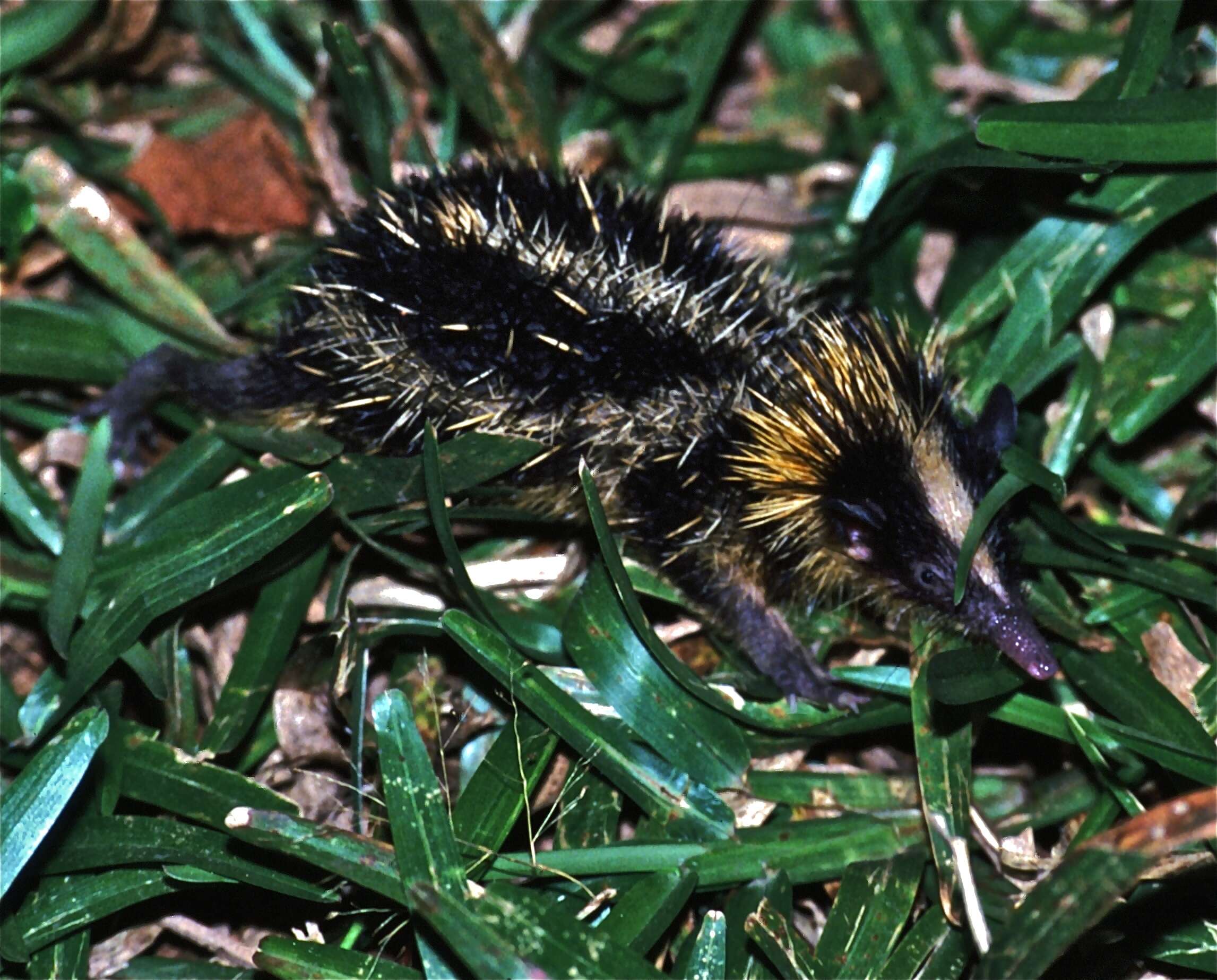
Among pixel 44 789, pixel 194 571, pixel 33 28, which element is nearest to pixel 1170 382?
pixel 194 571

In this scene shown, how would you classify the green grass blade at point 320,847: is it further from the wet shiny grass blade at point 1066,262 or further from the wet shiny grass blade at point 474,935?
the wet shiny grass blade at point 1066,262

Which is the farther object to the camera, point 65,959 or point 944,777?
point 944,777

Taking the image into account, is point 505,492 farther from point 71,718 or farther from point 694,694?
point 71,718

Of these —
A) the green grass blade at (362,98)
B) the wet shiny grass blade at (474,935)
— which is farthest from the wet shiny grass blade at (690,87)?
the wet shiny grass blade at (474,935)

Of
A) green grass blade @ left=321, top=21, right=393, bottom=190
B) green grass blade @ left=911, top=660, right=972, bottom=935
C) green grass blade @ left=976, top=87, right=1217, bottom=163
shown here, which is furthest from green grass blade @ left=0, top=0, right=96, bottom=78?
green grass blade @ left=911, top=660, right=972, bottom=935

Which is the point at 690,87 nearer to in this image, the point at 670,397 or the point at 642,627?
the point at 670,397

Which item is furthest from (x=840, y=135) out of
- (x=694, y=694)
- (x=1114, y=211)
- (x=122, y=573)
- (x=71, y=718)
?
(x=71, y=718)
